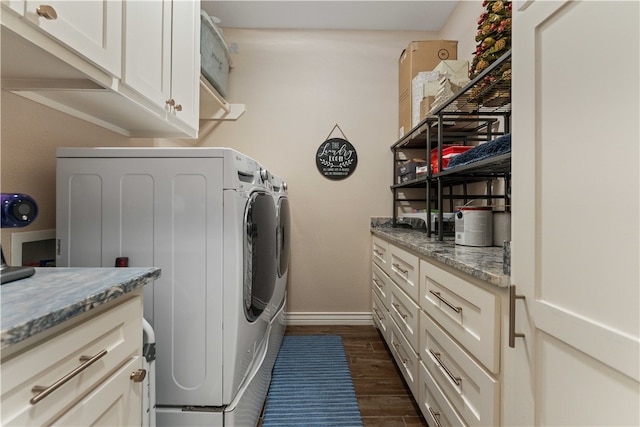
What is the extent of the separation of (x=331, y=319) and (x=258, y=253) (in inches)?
62.8

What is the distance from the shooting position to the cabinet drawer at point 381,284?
6.63 feet

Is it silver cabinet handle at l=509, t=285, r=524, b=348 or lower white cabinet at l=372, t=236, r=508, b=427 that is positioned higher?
silver cabinet handle at l=509, t=285, r=524, b=348

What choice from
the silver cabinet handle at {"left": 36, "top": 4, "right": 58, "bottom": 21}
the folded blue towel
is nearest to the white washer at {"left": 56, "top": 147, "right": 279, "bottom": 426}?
the silver cabinet handle at {"left": 36, "top": 4, "right": 58, "bottom": 21}

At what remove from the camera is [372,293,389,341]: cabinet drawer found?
2076mm

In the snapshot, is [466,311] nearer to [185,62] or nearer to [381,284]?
[381,284]

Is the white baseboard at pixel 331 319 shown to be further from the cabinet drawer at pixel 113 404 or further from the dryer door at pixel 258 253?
the cabinet drawer at pixel 113 404

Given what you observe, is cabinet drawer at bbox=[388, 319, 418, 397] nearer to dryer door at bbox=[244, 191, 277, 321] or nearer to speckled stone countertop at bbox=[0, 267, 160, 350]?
dryer door at bbox=[244, 191, 277, 321]

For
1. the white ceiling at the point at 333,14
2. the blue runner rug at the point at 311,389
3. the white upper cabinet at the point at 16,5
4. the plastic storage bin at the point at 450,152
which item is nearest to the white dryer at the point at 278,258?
the blue runner rug at the point at 311,389

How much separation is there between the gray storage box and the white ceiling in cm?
36

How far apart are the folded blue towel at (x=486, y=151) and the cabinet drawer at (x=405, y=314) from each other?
724 mm

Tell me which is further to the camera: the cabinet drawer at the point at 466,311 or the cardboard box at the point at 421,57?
the cardboard box at the point at 421,57

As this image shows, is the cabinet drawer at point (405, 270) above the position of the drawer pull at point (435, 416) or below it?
above

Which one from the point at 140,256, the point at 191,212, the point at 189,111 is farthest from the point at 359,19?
the point at 140,256

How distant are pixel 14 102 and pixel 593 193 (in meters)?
1.74
